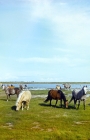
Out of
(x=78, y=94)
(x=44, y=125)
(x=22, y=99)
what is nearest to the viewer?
(x=44, y=125)

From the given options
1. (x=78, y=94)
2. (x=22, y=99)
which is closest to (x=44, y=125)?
(x=22, y=99)

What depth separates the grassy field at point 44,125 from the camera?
19.7m

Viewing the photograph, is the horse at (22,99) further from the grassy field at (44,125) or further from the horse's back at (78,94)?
the horse's back at (78,94)

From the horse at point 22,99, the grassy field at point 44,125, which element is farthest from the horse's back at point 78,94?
the horse at point 22,99

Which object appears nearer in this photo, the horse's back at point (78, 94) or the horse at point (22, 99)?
the horse at point (22, 99)

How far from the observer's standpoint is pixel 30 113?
1104 inches

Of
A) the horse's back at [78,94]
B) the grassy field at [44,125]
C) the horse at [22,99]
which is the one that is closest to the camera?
the grassy field at [44,125]

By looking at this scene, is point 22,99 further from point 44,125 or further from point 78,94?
point 44,125

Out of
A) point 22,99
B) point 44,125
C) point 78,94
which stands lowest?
point 44,125

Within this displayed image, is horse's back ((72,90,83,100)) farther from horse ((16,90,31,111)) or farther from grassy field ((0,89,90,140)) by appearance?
horse ((16,90,31,111))

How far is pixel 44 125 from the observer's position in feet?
74.9

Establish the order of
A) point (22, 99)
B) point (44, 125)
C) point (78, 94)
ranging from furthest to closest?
point (78, 94) < point (22, 99) < point (44, 125)

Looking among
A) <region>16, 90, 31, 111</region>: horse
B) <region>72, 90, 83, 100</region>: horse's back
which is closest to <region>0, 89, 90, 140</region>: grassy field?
<region>16, 90, 31, 111</region>: horse

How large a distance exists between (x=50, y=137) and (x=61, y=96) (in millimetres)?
14207
